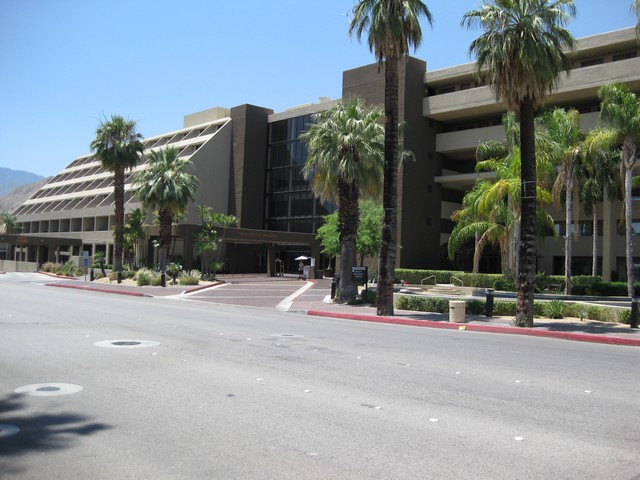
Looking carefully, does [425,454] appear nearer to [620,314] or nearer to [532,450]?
[532,450]

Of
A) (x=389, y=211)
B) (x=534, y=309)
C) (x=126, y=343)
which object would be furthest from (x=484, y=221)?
(x=126, y=343)

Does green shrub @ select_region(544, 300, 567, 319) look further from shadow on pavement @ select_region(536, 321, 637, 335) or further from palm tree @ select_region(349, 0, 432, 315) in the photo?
palm tree @ select_region(349, 0, 432, 315)

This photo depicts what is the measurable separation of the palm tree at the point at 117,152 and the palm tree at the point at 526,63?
33.6 metres

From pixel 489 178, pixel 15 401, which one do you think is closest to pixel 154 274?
pixel 489 178

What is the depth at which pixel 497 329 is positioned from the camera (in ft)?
56.0

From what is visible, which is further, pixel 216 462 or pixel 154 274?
pixel 154 274

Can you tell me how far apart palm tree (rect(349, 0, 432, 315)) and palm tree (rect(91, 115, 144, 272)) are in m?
28.4

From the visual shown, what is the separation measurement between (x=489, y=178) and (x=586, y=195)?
33.5 feet

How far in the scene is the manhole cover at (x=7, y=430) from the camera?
18.1 ft

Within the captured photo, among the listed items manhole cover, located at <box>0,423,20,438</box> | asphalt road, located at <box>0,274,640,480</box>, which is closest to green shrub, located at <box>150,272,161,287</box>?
asphalt road, located at <box>0,274,640,480</box>

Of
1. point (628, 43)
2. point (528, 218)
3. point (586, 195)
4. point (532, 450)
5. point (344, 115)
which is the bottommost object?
point (532, 450)

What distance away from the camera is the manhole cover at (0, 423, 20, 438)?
5.52 metres

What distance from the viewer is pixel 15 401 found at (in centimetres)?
674

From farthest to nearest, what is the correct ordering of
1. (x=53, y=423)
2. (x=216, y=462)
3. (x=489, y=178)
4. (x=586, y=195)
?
(x=489, y=178) < (x=586, y=195) < (x=53, y=423) < (x=216, y=462)
